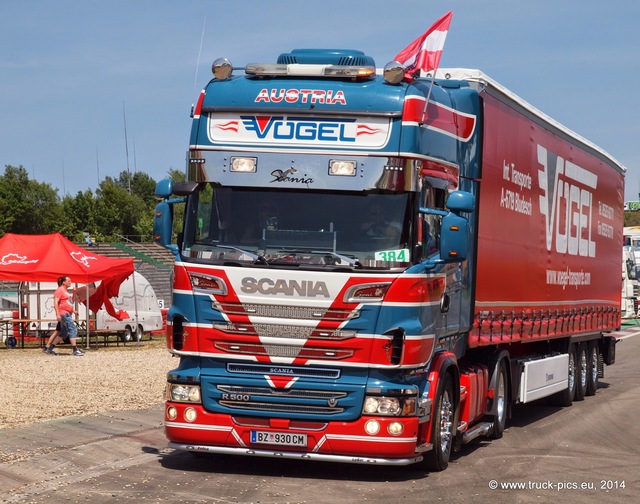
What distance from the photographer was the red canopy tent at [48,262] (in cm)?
2948

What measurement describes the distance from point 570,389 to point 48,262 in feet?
52.4

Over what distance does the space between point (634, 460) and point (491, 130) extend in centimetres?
403

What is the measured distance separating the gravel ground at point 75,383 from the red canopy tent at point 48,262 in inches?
79.5

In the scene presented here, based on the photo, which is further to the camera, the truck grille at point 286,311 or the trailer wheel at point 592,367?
the trailer wheel at point 592,367

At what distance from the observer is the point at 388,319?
33.8 feet

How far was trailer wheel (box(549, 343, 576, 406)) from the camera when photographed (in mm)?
18438

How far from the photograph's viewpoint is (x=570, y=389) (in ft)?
61.3

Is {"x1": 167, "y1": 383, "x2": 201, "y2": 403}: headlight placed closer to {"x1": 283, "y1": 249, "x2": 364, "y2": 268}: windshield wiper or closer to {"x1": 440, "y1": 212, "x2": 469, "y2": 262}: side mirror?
{"x1": 283, "y1": 249, "x2": 364, "y2": 268}: windshield wiper

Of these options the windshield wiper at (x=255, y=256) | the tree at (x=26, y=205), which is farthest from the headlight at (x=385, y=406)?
the tree at (x=26, y=205)

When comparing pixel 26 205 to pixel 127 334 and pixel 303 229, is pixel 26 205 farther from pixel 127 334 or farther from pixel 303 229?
pixel 303 229

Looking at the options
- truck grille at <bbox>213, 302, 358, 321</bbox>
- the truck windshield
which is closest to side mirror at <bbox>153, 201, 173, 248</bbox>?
the truck windshield

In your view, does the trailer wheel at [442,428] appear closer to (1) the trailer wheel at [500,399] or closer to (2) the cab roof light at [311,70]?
(1) the trailer wheel at [500,399]

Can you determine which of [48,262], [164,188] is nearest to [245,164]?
[164,188]

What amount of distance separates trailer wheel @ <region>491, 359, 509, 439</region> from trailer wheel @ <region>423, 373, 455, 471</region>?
2206 millimetres
